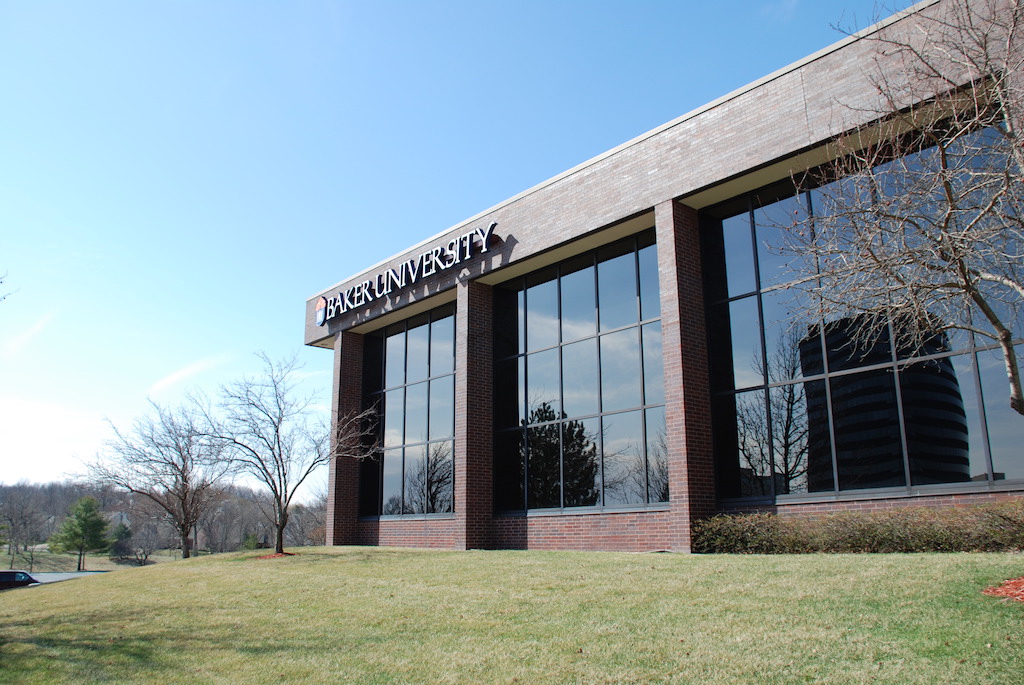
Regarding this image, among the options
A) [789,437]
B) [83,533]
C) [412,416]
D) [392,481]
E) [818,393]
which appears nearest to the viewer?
[818,393]

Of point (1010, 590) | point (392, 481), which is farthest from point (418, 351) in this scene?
point (1010, 590)

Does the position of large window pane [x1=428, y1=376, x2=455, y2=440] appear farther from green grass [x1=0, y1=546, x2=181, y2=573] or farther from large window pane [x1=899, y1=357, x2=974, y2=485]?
green grass [x1=0, y1=546, x2=181, y2=573]

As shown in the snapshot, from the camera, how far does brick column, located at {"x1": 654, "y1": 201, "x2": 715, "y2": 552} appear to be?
14359 mm

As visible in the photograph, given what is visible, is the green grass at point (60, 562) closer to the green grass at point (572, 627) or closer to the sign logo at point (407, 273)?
the sign logo at point (407, 273)

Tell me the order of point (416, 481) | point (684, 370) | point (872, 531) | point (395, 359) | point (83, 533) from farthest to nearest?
point (83, 533) → point (395, 359) → point (416, 481) → point (684, 370) → point (872, 531)

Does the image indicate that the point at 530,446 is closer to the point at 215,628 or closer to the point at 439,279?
the point at 439,279

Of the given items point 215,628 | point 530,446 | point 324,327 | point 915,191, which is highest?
point 324,327

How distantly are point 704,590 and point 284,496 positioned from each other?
1493 cm

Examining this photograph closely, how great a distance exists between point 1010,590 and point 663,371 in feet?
28.7

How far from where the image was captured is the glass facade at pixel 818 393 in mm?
11789

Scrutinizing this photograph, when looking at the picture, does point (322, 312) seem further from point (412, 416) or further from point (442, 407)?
point (442, 407)

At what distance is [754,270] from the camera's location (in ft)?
49.7

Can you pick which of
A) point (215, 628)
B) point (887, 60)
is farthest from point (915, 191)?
point (215, 628)

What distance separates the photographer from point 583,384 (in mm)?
17906
